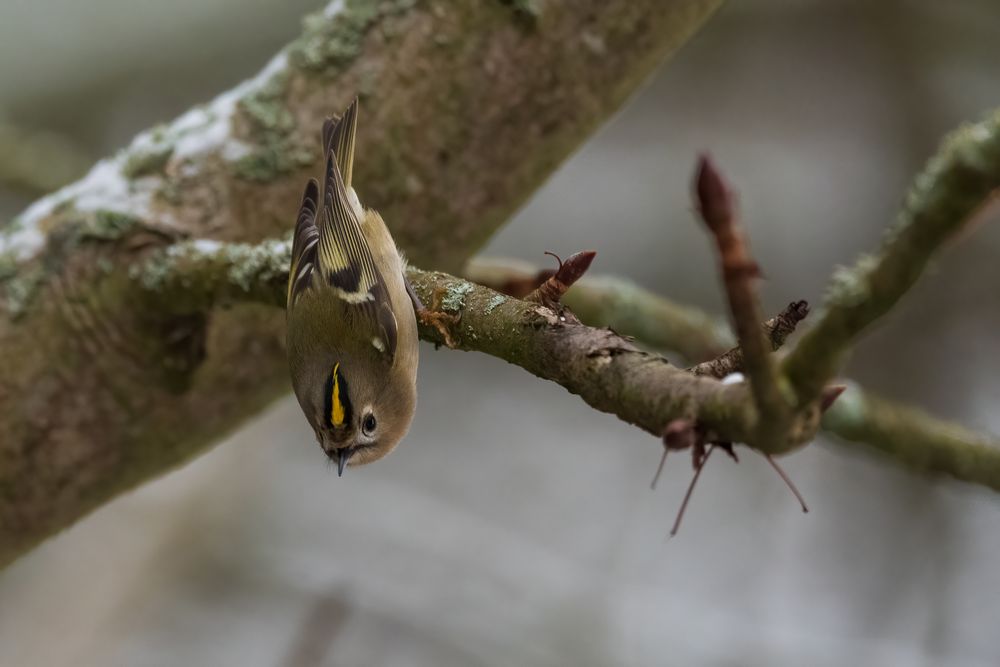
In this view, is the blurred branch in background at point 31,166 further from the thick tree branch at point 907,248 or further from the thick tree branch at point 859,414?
the thick tree branch at point 907,248

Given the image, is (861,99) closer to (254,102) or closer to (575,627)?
(575,627)

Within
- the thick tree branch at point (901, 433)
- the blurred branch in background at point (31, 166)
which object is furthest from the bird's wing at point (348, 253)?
the blurred branch in background at point (31, 166)

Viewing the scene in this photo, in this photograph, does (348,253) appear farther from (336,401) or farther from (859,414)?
(859,414)

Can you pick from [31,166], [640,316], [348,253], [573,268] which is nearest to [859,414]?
[640,316]

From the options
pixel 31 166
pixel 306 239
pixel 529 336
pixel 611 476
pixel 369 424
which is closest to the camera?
pixel 529 336

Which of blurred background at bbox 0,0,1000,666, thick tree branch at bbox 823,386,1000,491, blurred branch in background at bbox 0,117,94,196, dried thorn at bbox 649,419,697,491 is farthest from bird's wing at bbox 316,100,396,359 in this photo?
blurred background at bbox 0,0,1000,666

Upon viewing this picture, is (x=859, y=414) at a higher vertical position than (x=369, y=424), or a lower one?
higher

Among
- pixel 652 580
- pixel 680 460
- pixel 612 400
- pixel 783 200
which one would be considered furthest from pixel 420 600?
pixel 612 400

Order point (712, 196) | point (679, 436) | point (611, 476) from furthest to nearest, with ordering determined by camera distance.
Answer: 1. point (611, 476)
2. point (679, 436)
3. point (712, 196)
